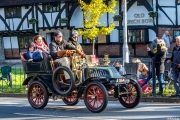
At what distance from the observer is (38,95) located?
14.8 metres

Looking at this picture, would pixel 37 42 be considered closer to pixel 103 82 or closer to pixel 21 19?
pixel 103 82

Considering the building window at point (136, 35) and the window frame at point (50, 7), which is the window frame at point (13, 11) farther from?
the building window at point (136, 35)

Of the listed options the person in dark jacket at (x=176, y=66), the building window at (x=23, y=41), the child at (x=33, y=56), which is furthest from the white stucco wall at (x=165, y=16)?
the child at (x=33, y=56)

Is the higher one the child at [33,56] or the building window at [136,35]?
the building window at [136,35]

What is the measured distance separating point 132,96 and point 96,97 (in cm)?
124

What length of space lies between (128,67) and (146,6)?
2310 cm

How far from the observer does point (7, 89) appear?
2242 cm

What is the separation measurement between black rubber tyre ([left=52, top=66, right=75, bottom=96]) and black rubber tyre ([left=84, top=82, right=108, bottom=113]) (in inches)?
21.2

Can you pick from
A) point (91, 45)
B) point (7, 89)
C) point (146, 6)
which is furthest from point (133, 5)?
point (7, 89)

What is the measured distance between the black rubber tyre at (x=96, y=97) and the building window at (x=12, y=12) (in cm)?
3725

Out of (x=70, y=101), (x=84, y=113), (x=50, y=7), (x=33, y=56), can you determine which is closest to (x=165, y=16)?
(x=50, y=7)

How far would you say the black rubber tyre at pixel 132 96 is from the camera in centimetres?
1376


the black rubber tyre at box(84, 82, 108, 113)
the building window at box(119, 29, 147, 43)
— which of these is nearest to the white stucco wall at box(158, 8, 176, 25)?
the building window at box(119, 29, 147, 43)

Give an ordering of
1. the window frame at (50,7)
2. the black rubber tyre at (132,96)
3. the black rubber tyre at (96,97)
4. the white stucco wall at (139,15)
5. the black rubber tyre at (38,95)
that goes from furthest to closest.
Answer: the window frame at (50,7), the white stucco wall at (139,15), the black rubber tyre at (38,95), the black rubber tyre at (132,96), the black rubber tyre at (96,97)
